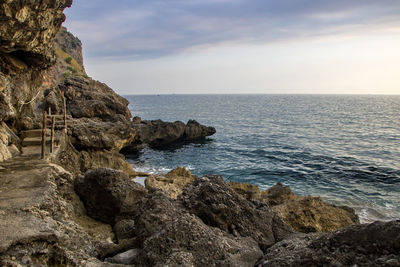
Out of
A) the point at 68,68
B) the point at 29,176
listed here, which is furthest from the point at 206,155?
the point at 68,68

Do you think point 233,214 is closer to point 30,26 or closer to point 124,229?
point 124,229

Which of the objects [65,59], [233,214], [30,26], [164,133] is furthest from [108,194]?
[65,59]

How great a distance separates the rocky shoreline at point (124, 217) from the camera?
4.53 m

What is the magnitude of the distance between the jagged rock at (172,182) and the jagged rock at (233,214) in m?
6.23

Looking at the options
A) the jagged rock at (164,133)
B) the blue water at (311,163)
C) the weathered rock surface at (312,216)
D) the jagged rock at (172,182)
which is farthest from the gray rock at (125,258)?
the jagged rock at (164,133)

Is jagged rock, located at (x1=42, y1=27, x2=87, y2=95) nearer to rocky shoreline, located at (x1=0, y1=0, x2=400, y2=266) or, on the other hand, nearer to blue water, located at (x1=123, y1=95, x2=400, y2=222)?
blue water, located at (x1=123, y1=95, x2=400, y2=222)

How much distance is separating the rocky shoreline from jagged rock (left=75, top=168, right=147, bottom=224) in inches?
1.3

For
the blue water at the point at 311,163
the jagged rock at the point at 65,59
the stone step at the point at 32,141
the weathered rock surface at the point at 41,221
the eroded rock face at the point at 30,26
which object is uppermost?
the jagged rock at the point at 65,59

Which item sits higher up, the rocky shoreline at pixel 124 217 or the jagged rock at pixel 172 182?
the rocky shoreline at pixel 124 217

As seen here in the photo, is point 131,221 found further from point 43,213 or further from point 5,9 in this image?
point 5,9

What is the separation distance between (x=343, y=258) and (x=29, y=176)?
30.6ft

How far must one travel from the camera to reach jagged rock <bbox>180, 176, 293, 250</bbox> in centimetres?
649

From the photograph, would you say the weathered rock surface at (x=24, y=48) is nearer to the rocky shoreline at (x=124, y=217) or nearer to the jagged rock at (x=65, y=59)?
the rocky shoreline at (x=124, y=217)

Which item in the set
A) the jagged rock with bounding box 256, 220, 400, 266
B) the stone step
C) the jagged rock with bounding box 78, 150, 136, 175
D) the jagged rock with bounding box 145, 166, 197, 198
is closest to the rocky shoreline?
the jagged rock with bounding box 256, 220, 400, 266
